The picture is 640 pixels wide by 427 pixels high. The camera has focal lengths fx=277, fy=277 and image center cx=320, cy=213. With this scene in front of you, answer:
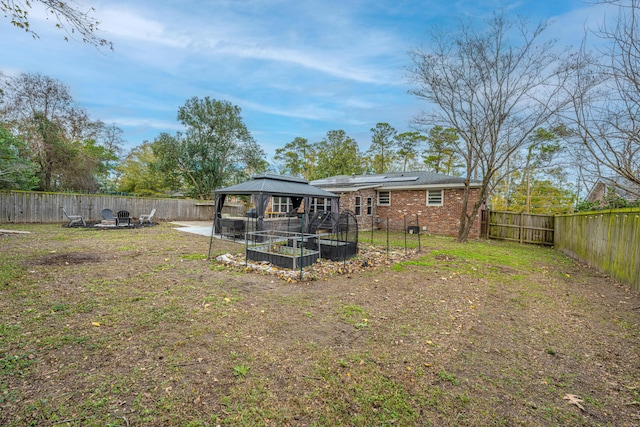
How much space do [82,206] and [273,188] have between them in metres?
12.7

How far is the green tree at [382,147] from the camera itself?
98.3 feet

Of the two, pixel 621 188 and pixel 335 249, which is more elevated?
pixel 621 188

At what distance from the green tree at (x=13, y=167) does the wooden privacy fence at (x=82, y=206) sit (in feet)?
3.10

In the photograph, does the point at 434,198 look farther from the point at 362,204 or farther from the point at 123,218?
the point at 123,218

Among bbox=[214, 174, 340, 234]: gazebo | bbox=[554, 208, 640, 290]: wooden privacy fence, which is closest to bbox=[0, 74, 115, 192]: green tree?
bbox=[214, 174, 340, 234]: gazebo

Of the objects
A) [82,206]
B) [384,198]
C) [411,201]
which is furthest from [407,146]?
[82,206]

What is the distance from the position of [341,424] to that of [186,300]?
344 centimetres

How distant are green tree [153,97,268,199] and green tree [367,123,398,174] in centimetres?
1287

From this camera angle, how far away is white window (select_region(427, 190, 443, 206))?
1530 centimetres

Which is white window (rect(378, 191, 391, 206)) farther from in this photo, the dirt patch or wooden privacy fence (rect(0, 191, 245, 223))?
the dirt patch

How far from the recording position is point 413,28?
11.5 m

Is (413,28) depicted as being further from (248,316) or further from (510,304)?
(248,316)

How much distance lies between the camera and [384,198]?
17.3 m

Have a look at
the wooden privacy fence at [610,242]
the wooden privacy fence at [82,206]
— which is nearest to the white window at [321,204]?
the wooden privacy fence at [82,206]
